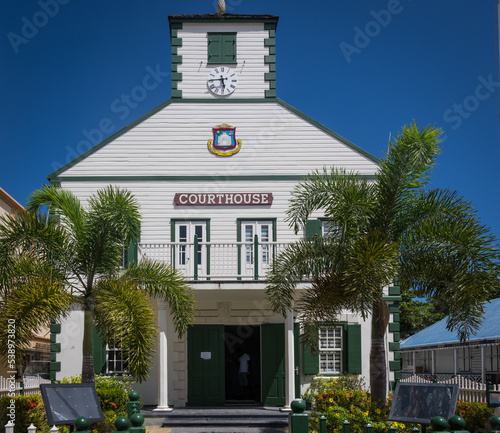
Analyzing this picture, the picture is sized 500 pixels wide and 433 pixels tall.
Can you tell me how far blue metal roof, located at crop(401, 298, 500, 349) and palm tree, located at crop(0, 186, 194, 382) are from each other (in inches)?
376

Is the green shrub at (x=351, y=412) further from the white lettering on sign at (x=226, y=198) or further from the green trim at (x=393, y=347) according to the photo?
the white lettering on sign at (x=226, y=198)

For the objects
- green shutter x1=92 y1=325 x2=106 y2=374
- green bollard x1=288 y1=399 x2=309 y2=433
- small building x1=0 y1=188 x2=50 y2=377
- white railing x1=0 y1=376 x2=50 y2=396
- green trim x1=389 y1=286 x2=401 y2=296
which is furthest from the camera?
small building x1=0 y1=188 x2=50 y2=377

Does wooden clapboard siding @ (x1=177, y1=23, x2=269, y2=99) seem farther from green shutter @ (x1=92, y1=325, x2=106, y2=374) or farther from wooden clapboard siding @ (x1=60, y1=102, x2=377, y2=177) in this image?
green shutter @ (x1=92, y1=325, x2=106, y2=374)

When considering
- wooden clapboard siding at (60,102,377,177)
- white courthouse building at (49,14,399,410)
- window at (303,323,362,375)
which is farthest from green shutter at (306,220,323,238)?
window at (303,323,362,375)

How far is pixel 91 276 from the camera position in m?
14.3

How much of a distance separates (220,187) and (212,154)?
98 centimetres

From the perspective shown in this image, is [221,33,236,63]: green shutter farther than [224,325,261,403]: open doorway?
Yes

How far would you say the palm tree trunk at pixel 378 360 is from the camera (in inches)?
529

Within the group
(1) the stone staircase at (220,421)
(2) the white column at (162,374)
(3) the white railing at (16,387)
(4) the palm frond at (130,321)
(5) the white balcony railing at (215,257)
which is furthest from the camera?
(5) the white balcony railing at (215,257)

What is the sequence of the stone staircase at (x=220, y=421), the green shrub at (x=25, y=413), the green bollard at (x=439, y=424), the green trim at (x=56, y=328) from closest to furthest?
the green bollard at (x=439, y=424) → the green shrub at (x=25, y=413) → the stone staircase at (x=220, y=421) → the green trim at (x=56, y=328)

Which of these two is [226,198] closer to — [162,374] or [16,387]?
[162,374]

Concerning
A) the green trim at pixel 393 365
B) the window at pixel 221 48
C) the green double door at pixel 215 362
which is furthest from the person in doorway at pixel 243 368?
the window at pixel 221 48

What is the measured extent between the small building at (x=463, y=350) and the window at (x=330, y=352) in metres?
4.18

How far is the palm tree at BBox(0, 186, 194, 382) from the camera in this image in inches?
512
